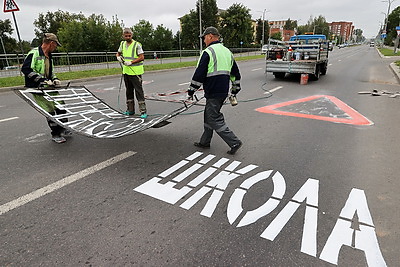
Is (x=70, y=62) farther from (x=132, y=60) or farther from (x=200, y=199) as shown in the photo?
(x=200, y=199)

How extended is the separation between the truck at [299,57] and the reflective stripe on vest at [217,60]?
31.0 feet

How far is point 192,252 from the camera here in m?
2.25

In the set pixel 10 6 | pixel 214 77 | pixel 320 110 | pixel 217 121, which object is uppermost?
pixel 10 6

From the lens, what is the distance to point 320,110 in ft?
24.0

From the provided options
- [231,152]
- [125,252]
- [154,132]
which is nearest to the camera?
[125,252]

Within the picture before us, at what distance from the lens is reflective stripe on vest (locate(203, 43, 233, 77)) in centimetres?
391

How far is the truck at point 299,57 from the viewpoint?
12.4 meters

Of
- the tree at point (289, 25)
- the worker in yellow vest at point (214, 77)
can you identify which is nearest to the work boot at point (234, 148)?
the worker in yellow vest at point (214, 77)

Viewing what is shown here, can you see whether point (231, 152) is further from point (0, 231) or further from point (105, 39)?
point (105, 39)

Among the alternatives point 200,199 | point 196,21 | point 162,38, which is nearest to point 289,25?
point 196,21

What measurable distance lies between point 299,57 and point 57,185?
13447mm

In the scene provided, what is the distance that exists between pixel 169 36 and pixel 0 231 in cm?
6701

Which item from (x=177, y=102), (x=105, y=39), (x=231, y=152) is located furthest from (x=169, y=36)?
(x=231, y=152)

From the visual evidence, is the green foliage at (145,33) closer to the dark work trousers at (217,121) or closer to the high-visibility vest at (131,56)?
the high-visibility vest at (131,56)
